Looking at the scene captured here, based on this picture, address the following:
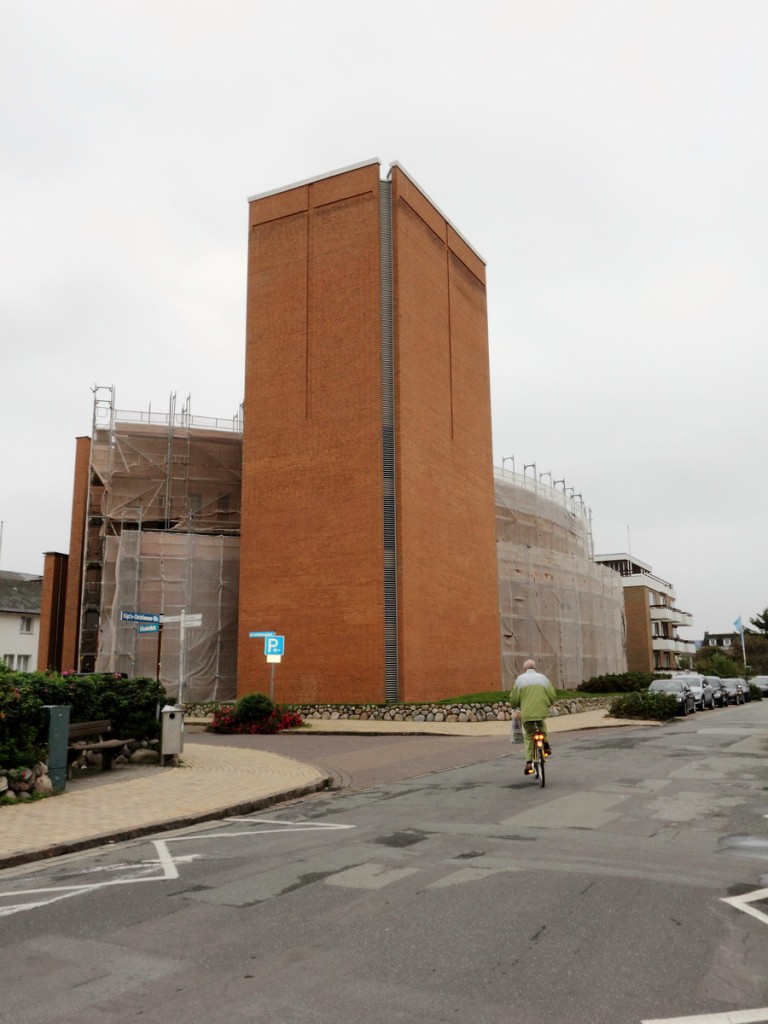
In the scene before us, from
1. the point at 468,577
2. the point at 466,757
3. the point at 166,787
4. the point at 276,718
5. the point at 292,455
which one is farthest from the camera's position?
the point at 468,577

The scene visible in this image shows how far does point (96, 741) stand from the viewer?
12.8 metres

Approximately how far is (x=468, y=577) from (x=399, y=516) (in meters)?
5.57

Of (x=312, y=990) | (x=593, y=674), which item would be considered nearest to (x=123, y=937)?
(x=312, y=990)

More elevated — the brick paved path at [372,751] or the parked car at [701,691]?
the parked car at [701,691]

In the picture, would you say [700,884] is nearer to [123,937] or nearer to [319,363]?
[123,937]

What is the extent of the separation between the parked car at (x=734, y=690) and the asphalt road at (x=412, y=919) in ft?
117

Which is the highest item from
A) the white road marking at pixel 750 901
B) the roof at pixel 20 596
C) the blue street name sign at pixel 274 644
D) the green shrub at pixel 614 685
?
the roof at pixel 20 596

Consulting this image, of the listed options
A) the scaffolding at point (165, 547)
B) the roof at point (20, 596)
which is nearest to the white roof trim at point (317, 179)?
the scaffolding at point (165, 547)

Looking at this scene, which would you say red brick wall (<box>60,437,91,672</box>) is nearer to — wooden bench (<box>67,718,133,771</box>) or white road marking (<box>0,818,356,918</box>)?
wooden bench (<box>67,718,133,771</box>)

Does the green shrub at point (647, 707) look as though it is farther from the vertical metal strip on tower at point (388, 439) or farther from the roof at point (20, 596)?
the roof at point (20, 596)

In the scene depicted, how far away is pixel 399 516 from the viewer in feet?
90.8

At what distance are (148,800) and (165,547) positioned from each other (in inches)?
880

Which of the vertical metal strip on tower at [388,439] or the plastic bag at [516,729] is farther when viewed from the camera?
the vertical metal strip on tower at [388,439]

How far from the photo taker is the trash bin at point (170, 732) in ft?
43.7
